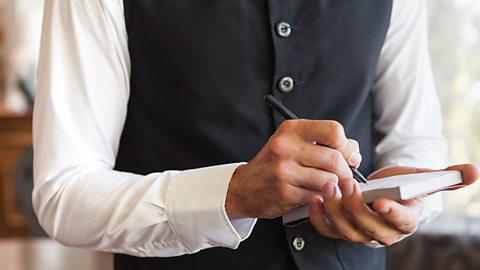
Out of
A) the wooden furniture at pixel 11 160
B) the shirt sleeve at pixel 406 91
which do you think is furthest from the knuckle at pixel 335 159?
the wooden furniture at pixel 11 160

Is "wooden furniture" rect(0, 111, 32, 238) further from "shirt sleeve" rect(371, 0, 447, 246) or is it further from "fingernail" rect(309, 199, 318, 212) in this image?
"fingernail" rect(309, 199, 318, 212)

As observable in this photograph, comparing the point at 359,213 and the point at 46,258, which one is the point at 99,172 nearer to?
the point at 359,213

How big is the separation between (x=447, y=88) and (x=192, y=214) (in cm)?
169

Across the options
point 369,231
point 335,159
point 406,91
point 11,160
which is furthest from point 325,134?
point 11,160

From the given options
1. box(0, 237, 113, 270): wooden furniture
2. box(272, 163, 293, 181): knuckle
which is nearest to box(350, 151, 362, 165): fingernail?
box(272, 163, 293, 181): knuckle

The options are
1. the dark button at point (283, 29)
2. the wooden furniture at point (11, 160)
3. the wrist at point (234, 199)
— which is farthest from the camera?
the wooden furniture at point (11, 160)

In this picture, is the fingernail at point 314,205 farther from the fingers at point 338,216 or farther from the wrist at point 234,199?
the wrist at point 234,199

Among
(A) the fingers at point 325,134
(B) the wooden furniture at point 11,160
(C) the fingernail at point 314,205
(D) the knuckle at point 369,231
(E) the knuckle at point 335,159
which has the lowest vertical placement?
(B) the wooden furniture at point 11,160

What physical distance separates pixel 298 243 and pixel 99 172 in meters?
0.40

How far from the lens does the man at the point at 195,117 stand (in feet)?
2.38

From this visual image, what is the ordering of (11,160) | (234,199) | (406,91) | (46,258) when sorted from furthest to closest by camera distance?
(11,160) < (46,258) < (406,91) < (234,199)

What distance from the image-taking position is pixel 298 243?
2.76ft

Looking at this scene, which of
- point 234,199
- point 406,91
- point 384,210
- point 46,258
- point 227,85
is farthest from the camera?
point 46,258

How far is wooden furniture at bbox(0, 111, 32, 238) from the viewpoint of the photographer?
2920 millimetres
